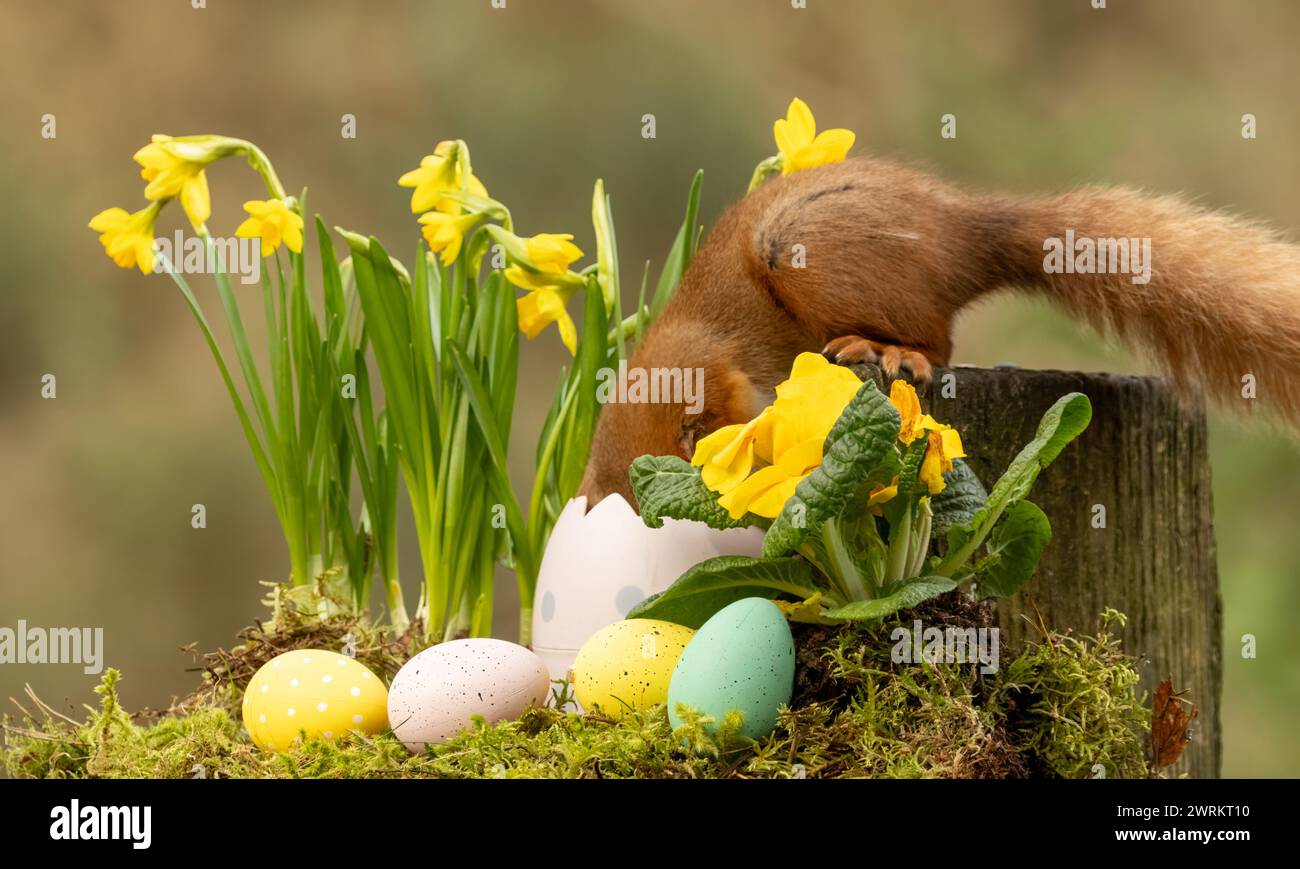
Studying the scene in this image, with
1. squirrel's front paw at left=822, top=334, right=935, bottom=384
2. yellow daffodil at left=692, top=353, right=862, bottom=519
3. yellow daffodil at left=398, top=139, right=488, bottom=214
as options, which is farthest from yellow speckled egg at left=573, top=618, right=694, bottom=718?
yellow daffodil at left=398, top=139, right=488, bottom=214

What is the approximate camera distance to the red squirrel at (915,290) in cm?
140

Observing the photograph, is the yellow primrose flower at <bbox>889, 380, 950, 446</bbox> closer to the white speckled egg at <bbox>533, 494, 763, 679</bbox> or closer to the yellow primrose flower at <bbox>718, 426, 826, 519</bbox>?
the yellow primrose flower at <bbox>718, 426, 826, 519</bbox>

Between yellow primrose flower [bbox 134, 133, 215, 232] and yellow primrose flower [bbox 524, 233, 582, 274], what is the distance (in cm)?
43

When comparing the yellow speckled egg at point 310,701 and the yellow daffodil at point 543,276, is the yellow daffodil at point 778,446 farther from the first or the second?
the yellow daffodil at point 543,276

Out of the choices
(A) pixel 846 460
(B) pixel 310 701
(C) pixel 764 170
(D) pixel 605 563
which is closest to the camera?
(A) pixel 846 460

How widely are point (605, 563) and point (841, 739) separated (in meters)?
0.47

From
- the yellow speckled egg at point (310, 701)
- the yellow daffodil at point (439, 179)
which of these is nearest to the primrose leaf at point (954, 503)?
the yellow speckled egg at point (310, 701)

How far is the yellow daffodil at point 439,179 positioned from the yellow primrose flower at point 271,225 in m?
0.15

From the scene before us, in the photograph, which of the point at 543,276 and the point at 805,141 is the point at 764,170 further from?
the point at 543,276

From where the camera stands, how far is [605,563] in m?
1.39

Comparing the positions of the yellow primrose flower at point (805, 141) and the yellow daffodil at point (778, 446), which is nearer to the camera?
the yellow daffodil at point (778, 446)

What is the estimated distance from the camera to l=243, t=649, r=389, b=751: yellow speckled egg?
1.21m

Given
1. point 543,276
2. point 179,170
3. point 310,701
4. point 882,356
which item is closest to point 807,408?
point 882,356

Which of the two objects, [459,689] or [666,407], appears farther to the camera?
[666,407]
